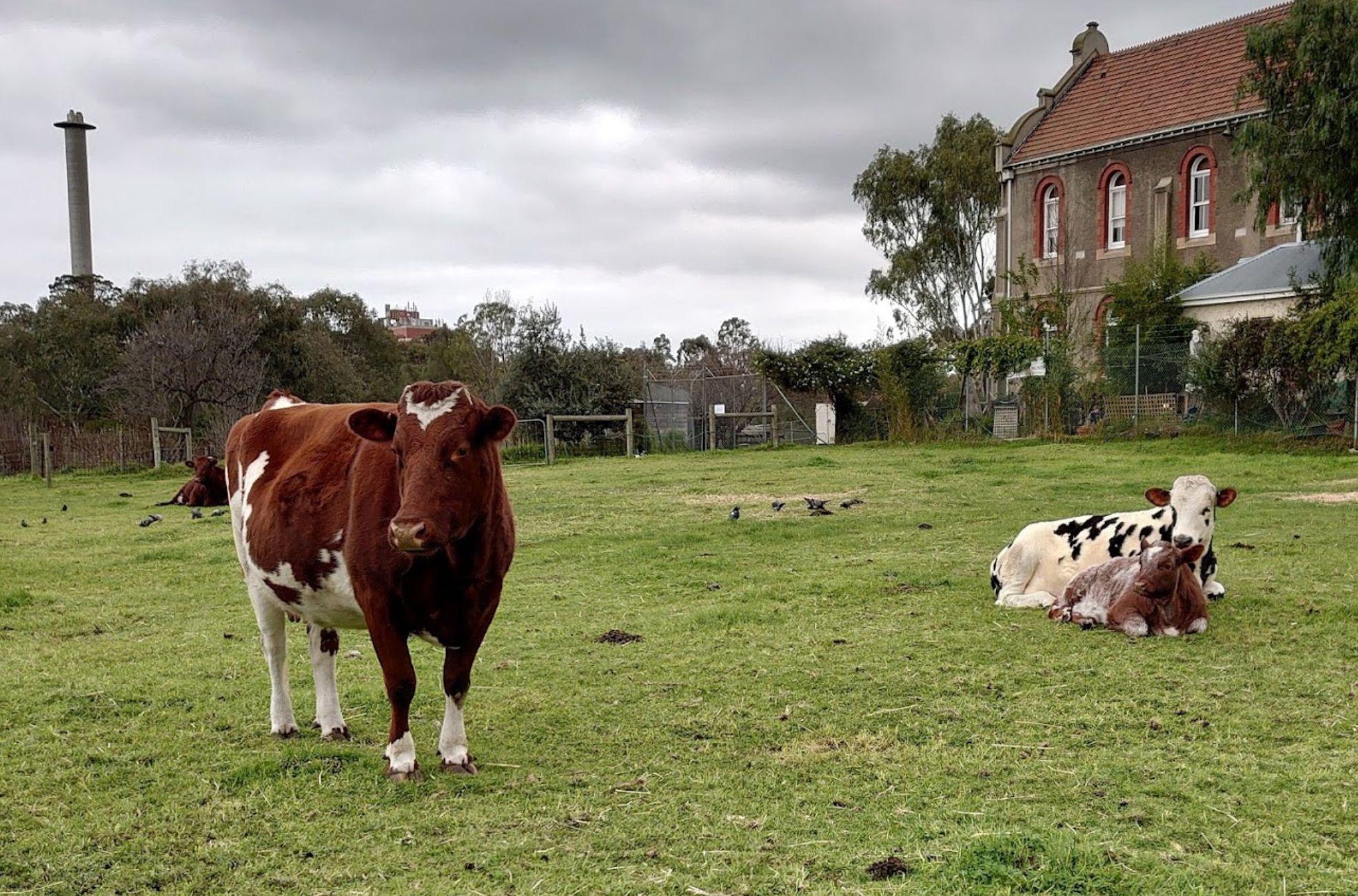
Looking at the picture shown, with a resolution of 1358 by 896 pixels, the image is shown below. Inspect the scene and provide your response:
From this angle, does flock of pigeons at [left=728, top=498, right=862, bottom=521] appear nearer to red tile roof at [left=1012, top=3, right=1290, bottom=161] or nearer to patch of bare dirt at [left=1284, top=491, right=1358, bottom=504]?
patch of bare dirt at [left=1284, top=491, right=1358, bottom=504]

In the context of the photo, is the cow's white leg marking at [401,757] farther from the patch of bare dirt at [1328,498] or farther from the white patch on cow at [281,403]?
the patch of bare dirt at [1328,498]

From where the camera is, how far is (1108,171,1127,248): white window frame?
37.2 metres

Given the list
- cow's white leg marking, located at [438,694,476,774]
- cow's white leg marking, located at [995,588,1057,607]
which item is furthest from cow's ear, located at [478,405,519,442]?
cow's white leg marking, located at [995,588,1057,607]

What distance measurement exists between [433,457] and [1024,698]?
10.7 feet

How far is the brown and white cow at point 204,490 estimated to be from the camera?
19.2 m

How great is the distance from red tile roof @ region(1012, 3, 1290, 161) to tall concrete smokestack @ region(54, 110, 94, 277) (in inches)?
2156

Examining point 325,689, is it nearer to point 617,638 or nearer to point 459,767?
point 459,767

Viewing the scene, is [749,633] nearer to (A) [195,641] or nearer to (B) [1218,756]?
(B) [1218,756]

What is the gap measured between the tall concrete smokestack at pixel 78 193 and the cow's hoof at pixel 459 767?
68468mm

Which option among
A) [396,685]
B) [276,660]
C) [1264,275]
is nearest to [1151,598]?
[396,685]

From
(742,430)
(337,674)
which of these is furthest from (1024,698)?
(742,430)

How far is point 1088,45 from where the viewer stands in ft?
135

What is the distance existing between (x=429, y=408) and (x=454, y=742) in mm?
1489

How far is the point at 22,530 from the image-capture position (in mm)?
15523
